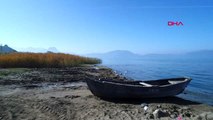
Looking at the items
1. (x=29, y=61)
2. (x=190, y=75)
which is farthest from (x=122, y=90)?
(x=190, y=75)

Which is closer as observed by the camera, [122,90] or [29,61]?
[122,90]

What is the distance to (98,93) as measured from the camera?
12.1 meters

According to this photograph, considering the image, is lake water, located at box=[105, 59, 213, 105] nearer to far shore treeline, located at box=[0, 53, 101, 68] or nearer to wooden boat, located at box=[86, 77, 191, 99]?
wooden boat, located at box=[86, 77, 191, 99]

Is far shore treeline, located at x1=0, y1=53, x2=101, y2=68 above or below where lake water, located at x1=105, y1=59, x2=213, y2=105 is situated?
above

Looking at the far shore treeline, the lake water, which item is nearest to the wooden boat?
the lake water

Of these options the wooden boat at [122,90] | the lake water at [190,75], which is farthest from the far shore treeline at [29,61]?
the wooden boat at [122,90]

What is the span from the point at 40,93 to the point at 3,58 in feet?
50.2

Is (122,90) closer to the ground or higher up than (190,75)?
higher up

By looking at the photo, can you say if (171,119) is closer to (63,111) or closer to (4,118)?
(63,111)

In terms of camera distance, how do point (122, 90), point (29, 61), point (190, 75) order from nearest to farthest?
point (122, 90) < point (29, 61) < point (190, 75)

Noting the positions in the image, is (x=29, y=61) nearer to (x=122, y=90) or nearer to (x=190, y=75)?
(x=122, y=90)

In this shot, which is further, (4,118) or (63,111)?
(63,111)

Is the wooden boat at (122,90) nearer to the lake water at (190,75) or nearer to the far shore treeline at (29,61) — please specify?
the lake water at (190,75)

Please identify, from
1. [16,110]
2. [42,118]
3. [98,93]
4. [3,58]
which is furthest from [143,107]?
[3,58]
